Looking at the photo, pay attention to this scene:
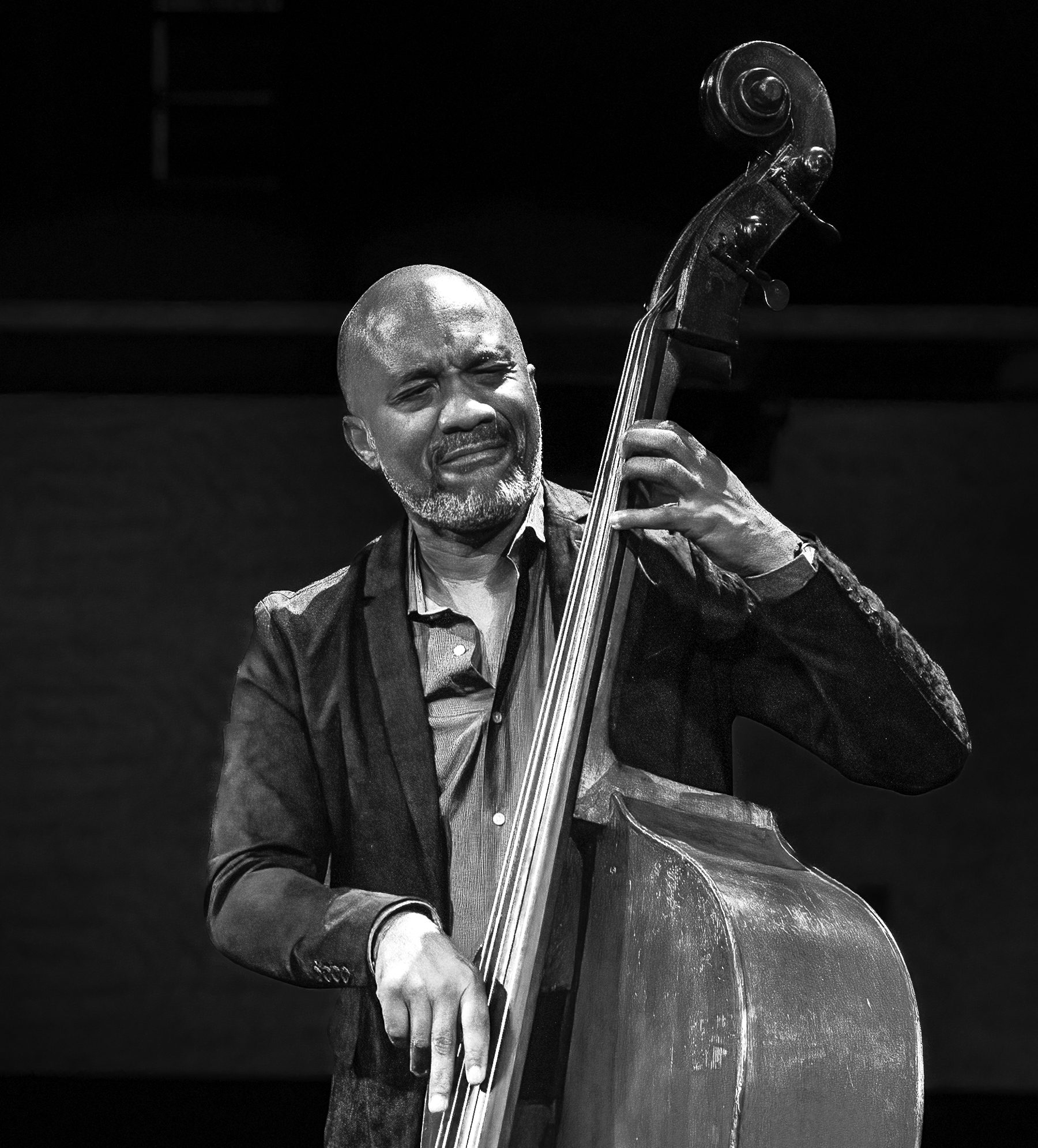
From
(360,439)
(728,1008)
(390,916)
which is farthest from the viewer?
(360,439)

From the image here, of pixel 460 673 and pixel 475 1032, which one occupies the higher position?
pixel 460 673

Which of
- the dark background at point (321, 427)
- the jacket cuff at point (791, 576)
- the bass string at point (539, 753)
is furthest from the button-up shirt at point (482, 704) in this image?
the dark background at point (321, 427)

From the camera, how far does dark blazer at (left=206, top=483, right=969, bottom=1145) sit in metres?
1.24

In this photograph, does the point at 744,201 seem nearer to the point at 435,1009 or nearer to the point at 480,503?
the point at 480,503

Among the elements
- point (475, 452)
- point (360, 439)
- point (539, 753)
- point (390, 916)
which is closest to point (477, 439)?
point (475, 452)

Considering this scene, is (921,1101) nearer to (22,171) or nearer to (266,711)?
(266,711)

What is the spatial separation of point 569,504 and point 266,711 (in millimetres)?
344

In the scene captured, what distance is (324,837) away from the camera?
139 cm

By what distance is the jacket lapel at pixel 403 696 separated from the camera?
1.32 meters

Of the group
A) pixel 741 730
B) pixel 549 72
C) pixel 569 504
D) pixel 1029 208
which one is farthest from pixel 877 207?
pixel 569 504

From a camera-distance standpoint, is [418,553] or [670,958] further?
[418,553]

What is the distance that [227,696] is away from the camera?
2992 mm

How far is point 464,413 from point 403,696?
26 centimetres

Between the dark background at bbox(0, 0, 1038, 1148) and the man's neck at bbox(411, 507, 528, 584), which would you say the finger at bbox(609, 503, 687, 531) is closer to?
the man's neck at bbox(411, 507, 528, 584)
